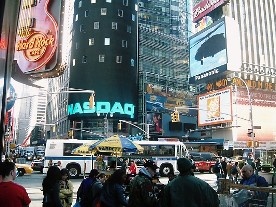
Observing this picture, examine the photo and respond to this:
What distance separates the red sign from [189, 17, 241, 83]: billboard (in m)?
11.3

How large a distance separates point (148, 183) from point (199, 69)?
277 feet

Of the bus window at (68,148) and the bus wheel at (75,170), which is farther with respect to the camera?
the bus window at (68,148)

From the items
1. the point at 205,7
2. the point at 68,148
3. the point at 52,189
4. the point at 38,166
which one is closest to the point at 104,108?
the point at 38,166

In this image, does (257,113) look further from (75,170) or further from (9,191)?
(9,191)

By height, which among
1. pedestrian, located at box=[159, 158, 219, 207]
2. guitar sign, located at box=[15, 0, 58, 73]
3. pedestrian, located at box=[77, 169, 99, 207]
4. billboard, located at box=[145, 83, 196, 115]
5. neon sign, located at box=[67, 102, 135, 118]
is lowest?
pedestrian, located at box=[77, 169, 99, 207]

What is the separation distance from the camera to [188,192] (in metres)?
4.98

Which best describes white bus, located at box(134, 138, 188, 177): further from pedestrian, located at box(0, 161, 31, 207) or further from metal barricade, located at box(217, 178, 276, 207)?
pedestrian, located at box(0, 161, 31, 207)

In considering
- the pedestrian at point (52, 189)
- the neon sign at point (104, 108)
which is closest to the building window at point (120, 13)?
the neon sign at point (104, 108)

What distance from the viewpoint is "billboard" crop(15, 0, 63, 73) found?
12188 millimetres

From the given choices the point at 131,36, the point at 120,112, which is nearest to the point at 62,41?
the point at 120,112

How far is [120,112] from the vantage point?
72688 mm

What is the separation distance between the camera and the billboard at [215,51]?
80.1 metres

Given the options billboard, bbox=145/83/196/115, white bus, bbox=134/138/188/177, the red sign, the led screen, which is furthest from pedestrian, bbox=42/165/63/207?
the red sign

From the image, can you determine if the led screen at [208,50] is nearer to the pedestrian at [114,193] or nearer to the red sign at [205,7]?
the red sign at [205,7]
